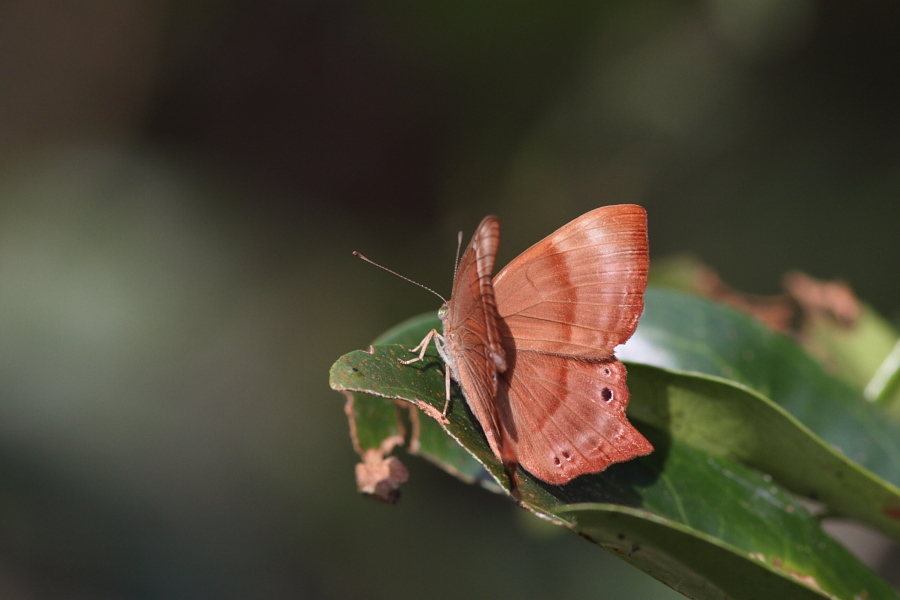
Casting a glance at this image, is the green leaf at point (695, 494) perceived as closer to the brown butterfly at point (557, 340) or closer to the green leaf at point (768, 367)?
the brown butterfly at point (557, 340)

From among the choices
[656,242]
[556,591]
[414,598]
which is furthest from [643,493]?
[656,242]

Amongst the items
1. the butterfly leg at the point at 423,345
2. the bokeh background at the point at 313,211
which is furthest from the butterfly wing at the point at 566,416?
the bokeh background at the point at 313,211

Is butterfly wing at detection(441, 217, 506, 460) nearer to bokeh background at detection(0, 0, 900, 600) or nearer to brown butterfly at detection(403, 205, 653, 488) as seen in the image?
brown butterfly at detection(403, 205, 653, 488)

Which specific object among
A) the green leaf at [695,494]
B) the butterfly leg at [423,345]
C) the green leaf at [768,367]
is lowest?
the green leaf at [695,494]

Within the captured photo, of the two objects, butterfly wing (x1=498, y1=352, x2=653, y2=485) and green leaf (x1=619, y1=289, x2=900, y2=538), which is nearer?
butterfly wing (x1=498, y1=352, x2=653, y2=485)

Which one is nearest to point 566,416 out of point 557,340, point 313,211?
point 557,340

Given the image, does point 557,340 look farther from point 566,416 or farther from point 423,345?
point 423,345

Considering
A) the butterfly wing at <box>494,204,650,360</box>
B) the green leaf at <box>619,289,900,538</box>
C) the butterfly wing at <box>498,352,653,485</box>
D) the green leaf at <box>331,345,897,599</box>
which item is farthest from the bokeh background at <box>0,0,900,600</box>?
the butterfly wing at <box>494,204,650,360</box>
